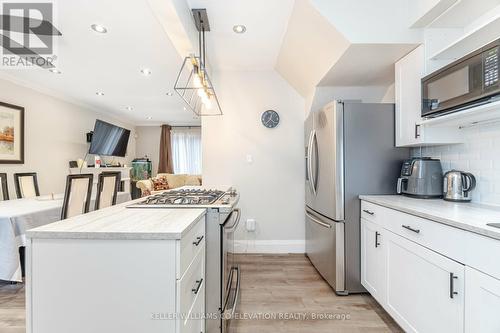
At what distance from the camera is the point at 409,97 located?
203cm

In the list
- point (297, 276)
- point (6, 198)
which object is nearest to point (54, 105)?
point (6, 198)

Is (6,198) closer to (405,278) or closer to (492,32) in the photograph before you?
(405,278)

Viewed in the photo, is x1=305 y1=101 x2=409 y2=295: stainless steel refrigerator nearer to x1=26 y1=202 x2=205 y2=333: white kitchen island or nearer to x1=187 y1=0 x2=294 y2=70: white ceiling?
x1=187 y1=0 x2=294 y2=70: white ceiling

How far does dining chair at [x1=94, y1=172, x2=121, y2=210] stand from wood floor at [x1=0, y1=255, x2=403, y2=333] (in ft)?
3.27

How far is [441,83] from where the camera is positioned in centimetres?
161

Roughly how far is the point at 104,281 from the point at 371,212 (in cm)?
190

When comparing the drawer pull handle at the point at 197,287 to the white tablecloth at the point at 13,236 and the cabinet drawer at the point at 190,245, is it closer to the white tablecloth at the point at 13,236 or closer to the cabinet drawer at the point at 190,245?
the cabinet drawer at the point at 190,245

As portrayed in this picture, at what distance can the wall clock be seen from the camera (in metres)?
3.36

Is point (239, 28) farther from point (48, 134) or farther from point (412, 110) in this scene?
point (48, 134)

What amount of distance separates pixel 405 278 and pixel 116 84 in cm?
460

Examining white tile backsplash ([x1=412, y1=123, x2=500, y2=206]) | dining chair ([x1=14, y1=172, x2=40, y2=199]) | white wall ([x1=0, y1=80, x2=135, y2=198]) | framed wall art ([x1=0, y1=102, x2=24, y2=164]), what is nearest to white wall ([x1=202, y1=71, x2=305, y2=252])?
white tile backsplash ([x1=412, y1=123, x2=500, y2=206])

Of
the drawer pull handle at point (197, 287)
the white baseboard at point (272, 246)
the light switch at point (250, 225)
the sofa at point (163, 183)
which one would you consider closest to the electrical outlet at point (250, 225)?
the light switch at point (250, 225)

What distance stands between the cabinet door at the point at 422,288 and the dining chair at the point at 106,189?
283 cm

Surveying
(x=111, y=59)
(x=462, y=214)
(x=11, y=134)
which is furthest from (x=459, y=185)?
(x=11, y=134)
